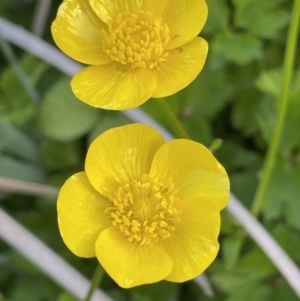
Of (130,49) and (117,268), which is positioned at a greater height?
(130,49)

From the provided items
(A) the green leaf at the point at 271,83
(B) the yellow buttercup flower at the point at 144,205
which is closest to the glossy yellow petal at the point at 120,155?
(B) the yellow buttercup flower at the point at 144,205

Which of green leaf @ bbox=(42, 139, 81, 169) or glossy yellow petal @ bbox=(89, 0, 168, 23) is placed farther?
green leaf @ bbox=(42, 139, 81, 169)

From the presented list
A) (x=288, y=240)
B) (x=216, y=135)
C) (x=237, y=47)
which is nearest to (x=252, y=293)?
(x=288, y=240)

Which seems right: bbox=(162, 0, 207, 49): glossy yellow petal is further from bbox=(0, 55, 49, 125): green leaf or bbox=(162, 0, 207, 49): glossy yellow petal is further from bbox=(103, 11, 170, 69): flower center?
bbox=(0, 55, 49, 125): green leaf

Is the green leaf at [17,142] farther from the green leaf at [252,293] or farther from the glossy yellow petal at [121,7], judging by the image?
the green leaf at [252,293]

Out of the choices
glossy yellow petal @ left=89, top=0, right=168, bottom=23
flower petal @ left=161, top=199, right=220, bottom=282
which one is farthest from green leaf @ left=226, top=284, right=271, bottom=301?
glossy yellow petal @ left=89, top=0, right=168, bottom=23

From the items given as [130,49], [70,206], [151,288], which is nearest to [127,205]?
[70,206]

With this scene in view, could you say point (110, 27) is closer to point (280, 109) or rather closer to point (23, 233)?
point (280, 109)
